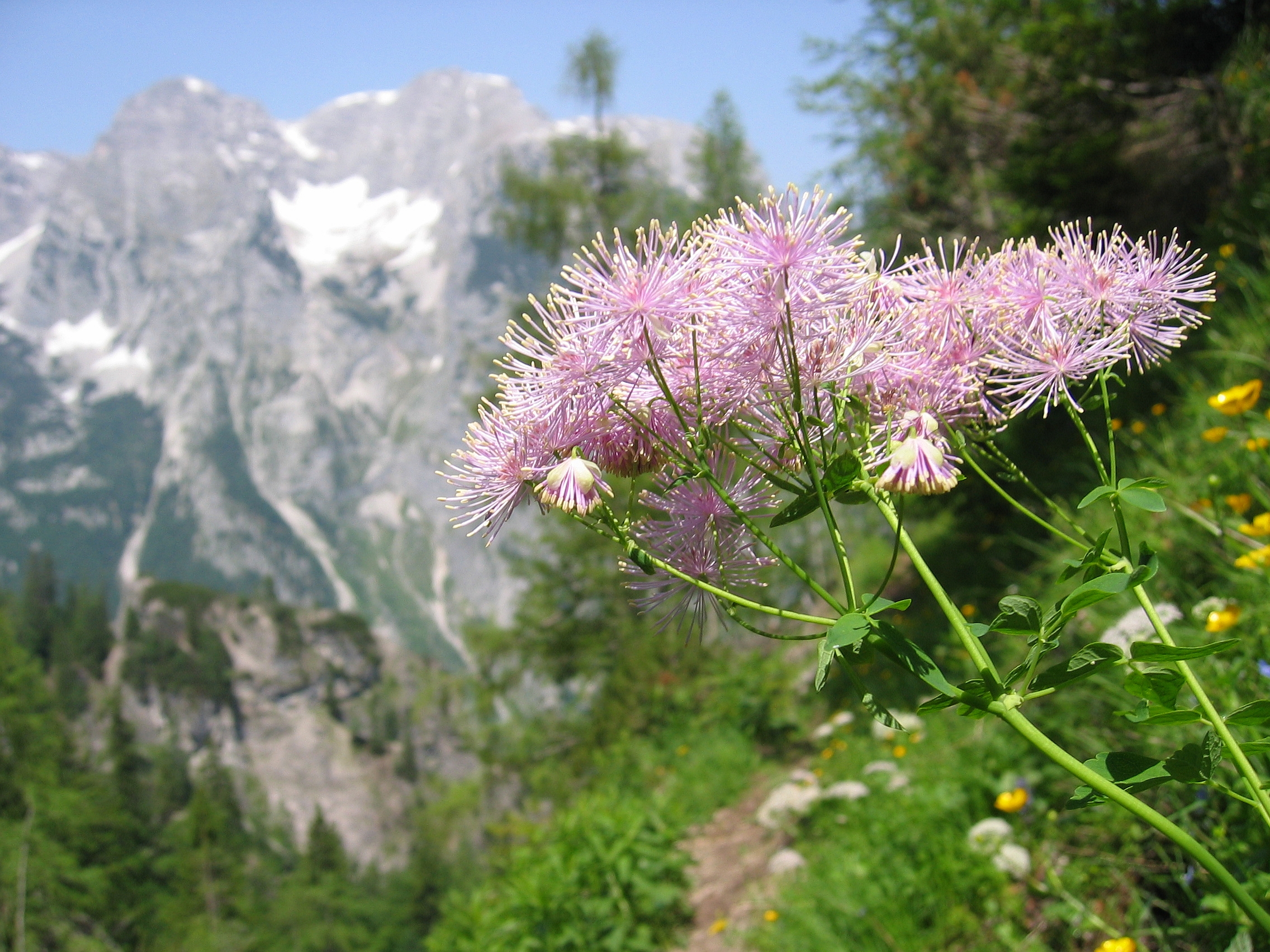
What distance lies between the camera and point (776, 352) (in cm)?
123

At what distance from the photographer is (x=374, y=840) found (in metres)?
95.7

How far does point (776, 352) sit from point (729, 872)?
6688 millimetres

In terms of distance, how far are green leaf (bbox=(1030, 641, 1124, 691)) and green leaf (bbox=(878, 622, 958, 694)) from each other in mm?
147

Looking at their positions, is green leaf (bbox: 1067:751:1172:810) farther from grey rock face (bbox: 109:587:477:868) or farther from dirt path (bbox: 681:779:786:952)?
grey rock face (bbox: 109:587:477:868)

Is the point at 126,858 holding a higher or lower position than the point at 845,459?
lower

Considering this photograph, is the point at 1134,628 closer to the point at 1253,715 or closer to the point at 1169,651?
the point at 1253,715

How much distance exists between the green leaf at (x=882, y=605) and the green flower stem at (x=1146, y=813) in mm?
189

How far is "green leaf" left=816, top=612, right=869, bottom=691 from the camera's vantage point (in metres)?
1.04

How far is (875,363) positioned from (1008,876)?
345cm

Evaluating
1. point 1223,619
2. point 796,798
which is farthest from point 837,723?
point 1223,619

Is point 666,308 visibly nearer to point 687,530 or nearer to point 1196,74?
point 687,530

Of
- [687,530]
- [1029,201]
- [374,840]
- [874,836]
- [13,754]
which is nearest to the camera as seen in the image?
[687,530]

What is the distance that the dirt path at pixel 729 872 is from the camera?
574 cm

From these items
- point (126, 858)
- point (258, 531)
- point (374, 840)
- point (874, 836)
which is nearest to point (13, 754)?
point (126, 858)
